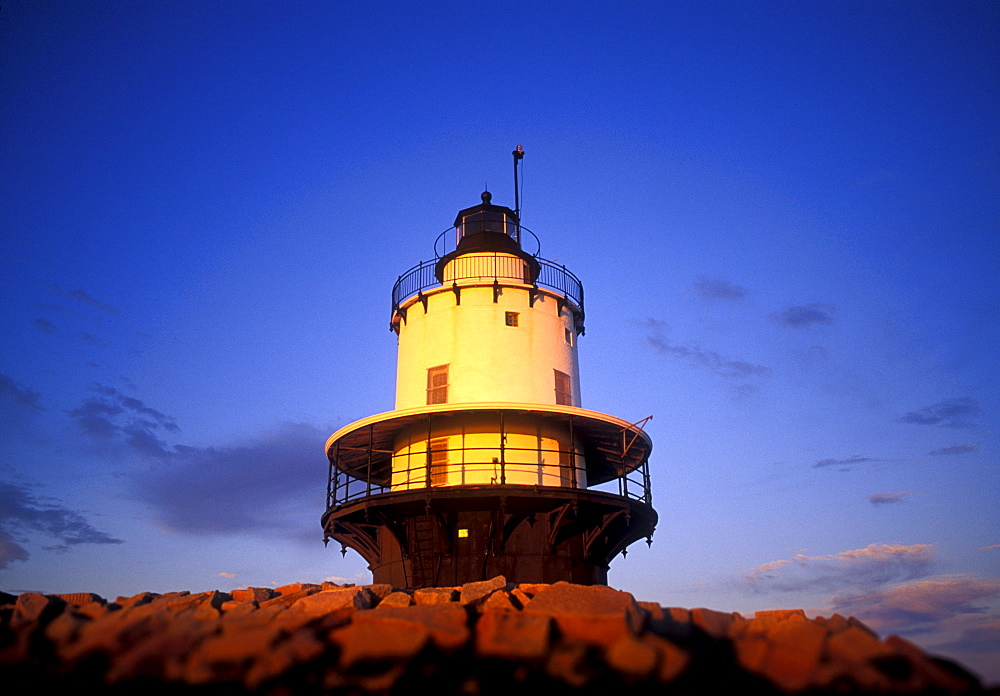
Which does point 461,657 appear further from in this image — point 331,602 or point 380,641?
point 331,602

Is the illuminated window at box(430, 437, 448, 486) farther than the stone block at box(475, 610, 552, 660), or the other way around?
the illuminated window at box(430, 437, 448, 486)

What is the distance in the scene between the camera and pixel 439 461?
22.4 meters

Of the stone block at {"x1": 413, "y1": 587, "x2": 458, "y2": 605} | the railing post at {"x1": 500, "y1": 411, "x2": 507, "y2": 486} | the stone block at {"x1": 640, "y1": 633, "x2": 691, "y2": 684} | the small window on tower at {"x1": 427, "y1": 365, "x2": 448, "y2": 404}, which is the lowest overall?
the stone block at {"x1": 640, "y1": 633, "x2": 691, "y2": 684}

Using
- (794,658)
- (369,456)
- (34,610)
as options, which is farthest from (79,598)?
(794,658)

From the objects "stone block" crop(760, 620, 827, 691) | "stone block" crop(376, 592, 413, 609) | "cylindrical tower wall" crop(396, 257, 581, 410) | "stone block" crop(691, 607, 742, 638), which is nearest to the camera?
"stone block" crop(760, 620, 827, 691)

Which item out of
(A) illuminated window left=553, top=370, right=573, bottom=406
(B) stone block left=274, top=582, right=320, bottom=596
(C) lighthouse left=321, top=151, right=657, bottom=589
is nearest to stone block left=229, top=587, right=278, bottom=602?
(B) stone block left=274, top=582, right=320, bottom=596

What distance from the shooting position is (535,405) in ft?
70.1

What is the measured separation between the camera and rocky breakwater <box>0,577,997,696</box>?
8523 mm

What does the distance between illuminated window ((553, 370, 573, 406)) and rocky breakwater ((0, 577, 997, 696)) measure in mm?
13468

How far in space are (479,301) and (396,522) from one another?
268 inches

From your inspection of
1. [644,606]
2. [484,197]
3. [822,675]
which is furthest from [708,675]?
[484,197]

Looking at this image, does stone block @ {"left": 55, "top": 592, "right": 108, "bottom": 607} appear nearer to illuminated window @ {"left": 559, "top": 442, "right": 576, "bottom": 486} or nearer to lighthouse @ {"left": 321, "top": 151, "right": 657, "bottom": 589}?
lighthouse @ {"left": 321, "top": 151, "right": 657, "bottom": 589}

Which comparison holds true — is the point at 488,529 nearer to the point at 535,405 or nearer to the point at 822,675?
the point at 535,405

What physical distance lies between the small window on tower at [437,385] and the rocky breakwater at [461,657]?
12.8 m
